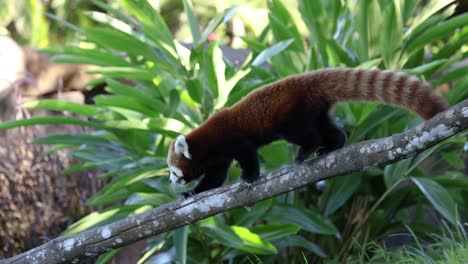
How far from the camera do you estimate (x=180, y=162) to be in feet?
8.88

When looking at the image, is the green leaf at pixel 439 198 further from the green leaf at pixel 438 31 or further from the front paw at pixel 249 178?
the front paw at pixel 249 178

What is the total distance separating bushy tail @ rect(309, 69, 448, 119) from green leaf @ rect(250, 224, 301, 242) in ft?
3.12

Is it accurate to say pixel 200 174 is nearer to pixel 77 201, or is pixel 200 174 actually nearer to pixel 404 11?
pixel 404 11

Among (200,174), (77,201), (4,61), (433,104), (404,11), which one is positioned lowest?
(77,201)

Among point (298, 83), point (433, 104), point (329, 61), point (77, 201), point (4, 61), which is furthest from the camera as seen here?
point (4, 61)

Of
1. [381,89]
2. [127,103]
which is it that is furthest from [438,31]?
[127,103]

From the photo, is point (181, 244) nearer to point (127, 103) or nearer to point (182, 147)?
point (182, 147)

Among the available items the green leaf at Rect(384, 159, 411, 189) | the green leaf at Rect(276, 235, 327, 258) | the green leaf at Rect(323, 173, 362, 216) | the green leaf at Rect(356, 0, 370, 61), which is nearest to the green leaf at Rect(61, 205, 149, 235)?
the green leaf at Rect(276, 235, 327, 258)

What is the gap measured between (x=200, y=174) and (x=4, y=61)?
3.13 m

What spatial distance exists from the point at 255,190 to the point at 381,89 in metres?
0.54

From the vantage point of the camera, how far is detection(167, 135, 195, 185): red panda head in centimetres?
265

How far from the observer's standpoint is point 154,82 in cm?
364

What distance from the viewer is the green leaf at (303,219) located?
10.7 feet

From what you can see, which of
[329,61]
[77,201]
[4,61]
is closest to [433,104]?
[329,61]
